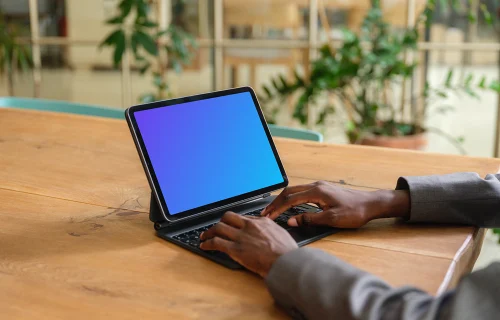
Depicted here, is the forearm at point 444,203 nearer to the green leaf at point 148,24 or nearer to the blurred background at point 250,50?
the blurred background at point 250,50

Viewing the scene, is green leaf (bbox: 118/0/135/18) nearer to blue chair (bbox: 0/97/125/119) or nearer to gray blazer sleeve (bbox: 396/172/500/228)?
blue chair (bbox: 0/97/125/119)

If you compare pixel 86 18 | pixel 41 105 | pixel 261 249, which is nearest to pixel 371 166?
pixel 261 249

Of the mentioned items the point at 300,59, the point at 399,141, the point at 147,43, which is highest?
the point at 147,43

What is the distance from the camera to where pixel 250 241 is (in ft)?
3.32

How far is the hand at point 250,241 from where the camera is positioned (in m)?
0.97

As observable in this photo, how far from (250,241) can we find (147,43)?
293cm

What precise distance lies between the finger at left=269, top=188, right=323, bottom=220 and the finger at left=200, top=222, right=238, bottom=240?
147 mm

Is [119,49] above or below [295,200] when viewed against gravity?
above

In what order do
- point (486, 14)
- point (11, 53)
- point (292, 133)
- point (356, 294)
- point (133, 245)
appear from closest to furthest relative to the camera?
point (356, 294)
point (133, 245)
point (292, 133)
point (486, 14)
point (11, 53)

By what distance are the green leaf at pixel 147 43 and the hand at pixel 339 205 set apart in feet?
8.93

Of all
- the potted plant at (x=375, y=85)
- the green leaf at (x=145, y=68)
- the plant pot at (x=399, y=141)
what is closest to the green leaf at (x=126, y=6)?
the green leaf at (x=145, y=68)

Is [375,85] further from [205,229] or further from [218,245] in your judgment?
[218,245]

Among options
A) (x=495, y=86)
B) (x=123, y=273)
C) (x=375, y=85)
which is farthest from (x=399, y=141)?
(x=123, y=273)

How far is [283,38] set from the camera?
405 cm
